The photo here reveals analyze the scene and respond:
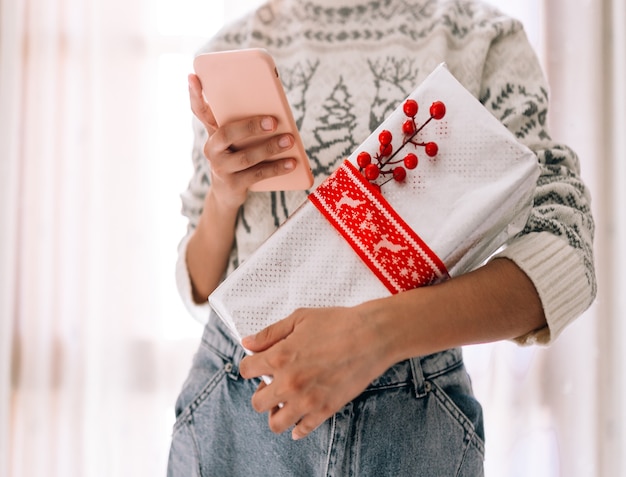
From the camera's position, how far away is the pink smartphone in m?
0.55

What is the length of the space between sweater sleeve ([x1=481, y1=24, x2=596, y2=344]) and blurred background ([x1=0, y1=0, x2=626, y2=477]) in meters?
0.65

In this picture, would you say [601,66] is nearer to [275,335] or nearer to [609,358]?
[609,358]

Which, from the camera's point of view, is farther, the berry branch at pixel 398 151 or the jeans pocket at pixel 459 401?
the jeans pocket at pixel 459 401

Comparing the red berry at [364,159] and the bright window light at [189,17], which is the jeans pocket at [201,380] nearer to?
the red berry at [364,159]

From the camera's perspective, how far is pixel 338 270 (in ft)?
1.77

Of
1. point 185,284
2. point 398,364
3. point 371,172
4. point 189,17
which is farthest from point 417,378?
point 189,17

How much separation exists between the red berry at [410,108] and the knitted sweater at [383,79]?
6.5 inches

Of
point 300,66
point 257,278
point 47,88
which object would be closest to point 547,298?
point 257,278

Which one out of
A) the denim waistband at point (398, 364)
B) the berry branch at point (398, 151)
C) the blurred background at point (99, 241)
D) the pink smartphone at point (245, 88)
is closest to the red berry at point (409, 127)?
the berry branch at point (398, 151)

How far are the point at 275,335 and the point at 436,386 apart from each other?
22 centimetres

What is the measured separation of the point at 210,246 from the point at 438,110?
0.36 metres

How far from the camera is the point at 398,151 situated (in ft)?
1.75

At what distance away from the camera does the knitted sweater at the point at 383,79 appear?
61 centimetres

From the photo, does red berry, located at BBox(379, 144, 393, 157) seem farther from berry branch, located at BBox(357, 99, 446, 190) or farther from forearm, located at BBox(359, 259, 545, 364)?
forearm, located at BBox(359, 259, 545, 364)
